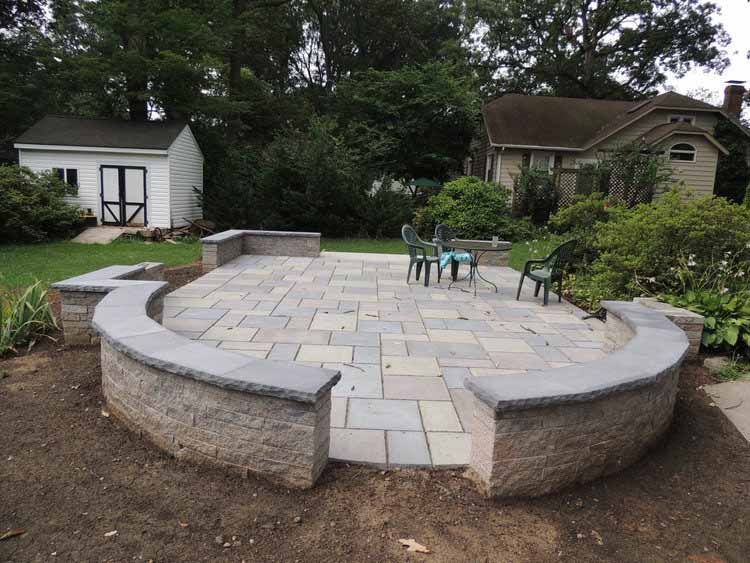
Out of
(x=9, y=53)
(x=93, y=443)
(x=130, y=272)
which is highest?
(x=9, y=53)

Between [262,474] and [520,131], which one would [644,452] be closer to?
[262,474]

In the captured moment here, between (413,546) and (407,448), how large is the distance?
0.76m

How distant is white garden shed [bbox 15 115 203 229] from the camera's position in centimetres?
1588

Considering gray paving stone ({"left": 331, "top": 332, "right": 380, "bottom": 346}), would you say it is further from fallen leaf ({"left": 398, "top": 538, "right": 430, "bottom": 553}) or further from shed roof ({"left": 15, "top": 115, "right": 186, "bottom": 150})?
shed roof ({"left": 15, "top": 115, "right": 186, "bottom": 150})

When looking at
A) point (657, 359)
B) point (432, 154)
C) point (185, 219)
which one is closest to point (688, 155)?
point (432, 154)

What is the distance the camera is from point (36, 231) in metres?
13.8

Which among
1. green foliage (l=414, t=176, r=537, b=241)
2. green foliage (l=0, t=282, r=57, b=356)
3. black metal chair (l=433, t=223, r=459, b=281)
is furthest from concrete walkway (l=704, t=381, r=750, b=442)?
green foliage (l=414, t=176, r=537, b=241)

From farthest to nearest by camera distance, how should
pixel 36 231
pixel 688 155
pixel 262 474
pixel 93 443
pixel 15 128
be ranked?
pixel 15 128
pixel 688 155
pixel 36 231
pixel 93 443
pixel 262 474

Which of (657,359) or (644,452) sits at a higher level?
(657,359)

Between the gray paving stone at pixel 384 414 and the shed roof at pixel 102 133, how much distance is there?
48.5 ft

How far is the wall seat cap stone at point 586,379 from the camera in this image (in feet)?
7.55

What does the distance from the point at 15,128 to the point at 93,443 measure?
78.8 feet

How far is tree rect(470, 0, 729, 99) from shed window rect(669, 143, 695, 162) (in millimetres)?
9770

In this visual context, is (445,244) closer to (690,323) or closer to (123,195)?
(690,323)
